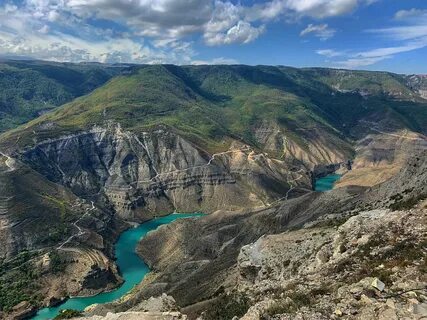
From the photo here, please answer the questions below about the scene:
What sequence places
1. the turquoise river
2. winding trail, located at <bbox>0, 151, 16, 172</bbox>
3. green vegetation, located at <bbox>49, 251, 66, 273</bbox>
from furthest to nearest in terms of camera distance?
winding trail, located at <bbox>0, 151, 16, 172</bbox> → green vegetation, located at <bbox>49, 251, 66, 273</bbox> → the turquoise river

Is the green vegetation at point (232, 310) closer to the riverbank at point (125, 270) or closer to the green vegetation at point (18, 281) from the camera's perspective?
the riverbank at point (125, 270)

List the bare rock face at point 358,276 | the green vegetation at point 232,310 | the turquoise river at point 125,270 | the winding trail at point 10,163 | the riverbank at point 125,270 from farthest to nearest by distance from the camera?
the winding trail at point 10,163 → the turquoise river at point 125,270 → the riverbank at point 125,270 → the green vegetation at point 232,310 → the bare rock face at point 358,276

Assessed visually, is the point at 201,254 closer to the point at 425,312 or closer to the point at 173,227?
the point at 173,227

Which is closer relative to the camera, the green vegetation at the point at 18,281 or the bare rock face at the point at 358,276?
the bare rock face at the point at 358,276

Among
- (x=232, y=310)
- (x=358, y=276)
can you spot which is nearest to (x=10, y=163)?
(x=232, y=310)

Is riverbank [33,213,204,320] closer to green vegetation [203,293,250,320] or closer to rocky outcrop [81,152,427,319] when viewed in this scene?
rocky outcrop [81,152,427,319]

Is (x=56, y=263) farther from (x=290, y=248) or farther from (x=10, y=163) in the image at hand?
(x=290, y=248)

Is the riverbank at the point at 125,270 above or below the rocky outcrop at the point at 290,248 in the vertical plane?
below

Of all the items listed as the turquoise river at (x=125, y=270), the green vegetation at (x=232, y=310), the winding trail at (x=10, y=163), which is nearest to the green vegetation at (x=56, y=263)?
the turquoise river at (x=125, y=270)

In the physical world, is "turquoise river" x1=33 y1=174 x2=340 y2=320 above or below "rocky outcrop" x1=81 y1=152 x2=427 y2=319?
below

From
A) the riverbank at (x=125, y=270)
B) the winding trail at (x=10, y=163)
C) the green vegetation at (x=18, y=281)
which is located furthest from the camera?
the winding trail at (x=10, y=163)

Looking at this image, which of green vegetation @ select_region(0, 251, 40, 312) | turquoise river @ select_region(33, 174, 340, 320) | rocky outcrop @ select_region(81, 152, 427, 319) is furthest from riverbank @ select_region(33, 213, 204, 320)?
green vegetation @ select_region(0, 251, 40, 312)

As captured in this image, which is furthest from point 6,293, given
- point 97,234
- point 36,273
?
point 97,234
